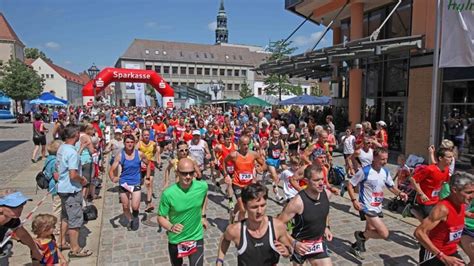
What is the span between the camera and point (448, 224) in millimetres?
3164

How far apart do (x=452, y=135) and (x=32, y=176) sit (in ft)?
49.0

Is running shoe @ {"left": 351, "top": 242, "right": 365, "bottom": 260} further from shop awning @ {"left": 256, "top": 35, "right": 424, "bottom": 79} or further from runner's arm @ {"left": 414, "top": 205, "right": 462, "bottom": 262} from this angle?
shop awning @ {"left": 256, "top": 35, "right": 424, "bottom": 79}

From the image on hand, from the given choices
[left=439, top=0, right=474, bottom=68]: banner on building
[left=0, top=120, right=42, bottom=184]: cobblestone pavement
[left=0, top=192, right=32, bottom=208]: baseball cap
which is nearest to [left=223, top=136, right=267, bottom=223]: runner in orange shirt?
[left=0, top=192, right=32, bottom=208]: baseball cap

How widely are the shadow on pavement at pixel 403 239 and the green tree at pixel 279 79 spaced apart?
26.0 meters

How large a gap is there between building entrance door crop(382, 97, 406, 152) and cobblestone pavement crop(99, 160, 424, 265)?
29.2ft

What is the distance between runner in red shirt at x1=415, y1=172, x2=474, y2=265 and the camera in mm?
3094

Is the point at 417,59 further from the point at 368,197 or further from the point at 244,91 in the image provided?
the point at 244,91

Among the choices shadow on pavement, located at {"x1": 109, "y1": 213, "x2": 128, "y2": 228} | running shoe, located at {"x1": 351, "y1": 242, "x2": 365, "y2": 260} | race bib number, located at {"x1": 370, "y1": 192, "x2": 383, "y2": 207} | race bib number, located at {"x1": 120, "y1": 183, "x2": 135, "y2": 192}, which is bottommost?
shadow on pavement, located at {"x1": 109, "y1": 213, "x2": 128, "y2": 228}

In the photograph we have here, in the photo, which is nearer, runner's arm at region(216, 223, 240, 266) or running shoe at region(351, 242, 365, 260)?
runner's arm at region(216, 223, 240, 266)

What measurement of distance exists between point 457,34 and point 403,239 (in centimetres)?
707

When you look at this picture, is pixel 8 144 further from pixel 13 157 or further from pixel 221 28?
pixel 221 28

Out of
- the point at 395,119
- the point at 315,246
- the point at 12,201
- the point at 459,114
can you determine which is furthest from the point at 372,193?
the point at 395,119

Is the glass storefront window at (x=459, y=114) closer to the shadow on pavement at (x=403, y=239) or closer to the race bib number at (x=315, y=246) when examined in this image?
the shadow on pavement at (x=403, y=239)

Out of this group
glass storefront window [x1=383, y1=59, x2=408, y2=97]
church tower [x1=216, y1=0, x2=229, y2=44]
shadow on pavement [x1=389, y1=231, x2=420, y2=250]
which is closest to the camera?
shadow on pavement [x1=389, y1=231, x2=420, y2=250]
